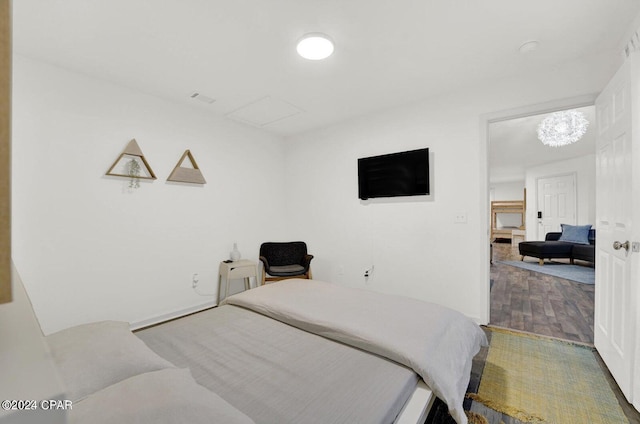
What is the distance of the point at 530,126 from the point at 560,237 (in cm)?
307

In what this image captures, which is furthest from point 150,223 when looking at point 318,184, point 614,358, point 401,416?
point 614,358

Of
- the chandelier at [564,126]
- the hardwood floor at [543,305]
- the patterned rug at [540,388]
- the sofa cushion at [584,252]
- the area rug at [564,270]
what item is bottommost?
the patterned rug at [540,388]

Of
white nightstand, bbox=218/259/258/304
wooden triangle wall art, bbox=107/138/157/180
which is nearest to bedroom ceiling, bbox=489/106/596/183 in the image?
white nightstand, bbox=218/259/258/304

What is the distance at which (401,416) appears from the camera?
1.15 m

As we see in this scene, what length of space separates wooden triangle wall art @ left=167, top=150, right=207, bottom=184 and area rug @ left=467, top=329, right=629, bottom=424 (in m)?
3.21

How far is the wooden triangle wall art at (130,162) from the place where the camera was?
110 inches

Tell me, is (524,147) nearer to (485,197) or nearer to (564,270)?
(564,270)

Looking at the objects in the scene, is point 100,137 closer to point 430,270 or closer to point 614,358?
point 430,270

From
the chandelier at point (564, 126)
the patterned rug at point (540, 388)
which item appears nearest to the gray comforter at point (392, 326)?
the patterned rug at point (540, 388)

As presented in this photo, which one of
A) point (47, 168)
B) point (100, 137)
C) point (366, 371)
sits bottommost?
point (366, 371)

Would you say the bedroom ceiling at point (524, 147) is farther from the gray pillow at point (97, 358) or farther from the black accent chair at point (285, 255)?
the gray pillow at point (97, 358)

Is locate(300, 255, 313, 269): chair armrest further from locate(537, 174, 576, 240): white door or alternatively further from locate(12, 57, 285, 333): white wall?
locate(537, 174, 576, 240): white door

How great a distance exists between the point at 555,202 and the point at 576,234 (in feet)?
4.97

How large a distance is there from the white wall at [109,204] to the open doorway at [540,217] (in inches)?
127
